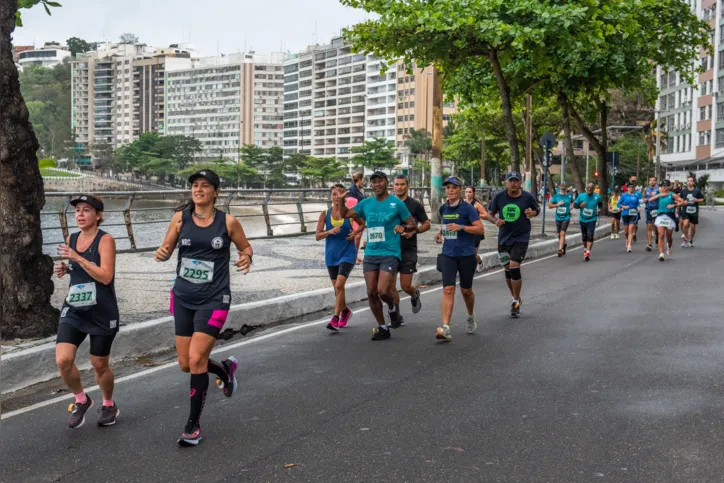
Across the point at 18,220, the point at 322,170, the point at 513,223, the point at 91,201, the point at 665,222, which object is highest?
the point at 322,170

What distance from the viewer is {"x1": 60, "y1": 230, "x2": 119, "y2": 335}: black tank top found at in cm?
673

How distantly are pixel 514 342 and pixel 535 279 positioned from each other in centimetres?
781

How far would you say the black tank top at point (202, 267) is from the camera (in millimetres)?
6559

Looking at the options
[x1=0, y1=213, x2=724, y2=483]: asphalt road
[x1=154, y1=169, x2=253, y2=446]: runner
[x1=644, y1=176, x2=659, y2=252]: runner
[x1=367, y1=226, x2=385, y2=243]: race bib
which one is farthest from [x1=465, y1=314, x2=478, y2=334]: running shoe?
[x1=644, y1=176, x2=659, y2=252]: runner

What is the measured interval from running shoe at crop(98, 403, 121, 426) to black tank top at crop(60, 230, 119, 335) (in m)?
0.51

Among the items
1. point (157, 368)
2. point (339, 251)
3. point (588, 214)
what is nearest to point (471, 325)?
point (339, 251)

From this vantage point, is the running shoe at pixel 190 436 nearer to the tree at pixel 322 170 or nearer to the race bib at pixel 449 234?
the race bib at pixel 449 234

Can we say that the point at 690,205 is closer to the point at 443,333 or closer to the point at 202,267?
the point at 443,333

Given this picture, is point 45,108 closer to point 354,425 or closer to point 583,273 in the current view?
point 583,273

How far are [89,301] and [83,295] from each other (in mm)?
56

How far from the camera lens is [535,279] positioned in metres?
17.9

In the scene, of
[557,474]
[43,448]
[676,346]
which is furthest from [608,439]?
[676,346]

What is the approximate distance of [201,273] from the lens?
6555 mm

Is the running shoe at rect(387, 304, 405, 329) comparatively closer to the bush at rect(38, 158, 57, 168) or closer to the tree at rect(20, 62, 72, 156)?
the bush at rect(38, 158, 57, 168)
